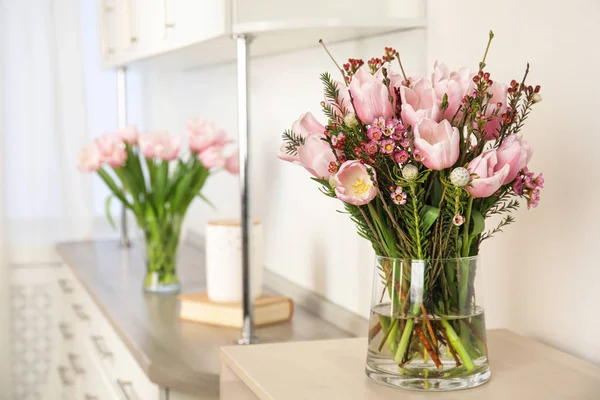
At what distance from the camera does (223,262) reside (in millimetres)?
1983

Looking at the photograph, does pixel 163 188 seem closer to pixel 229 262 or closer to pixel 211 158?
pixel 211 158

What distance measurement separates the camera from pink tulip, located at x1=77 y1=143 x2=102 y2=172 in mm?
2398

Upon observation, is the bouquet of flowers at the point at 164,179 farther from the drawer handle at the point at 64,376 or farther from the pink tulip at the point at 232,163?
the drawer handle at the point at 64,376

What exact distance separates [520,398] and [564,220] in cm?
33

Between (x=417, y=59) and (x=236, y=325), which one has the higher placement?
(x=417, y=59)

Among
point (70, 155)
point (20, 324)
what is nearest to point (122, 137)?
point (70, 155)

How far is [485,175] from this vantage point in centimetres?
92

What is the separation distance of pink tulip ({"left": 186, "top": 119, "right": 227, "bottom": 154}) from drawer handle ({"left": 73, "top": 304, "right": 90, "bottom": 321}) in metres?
0.66

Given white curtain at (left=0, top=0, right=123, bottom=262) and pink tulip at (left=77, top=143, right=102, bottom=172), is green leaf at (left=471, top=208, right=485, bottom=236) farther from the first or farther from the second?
white curtain at (left=0, top=0, right=123, bottom=262)

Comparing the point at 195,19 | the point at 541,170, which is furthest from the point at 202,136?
the point at 541,170

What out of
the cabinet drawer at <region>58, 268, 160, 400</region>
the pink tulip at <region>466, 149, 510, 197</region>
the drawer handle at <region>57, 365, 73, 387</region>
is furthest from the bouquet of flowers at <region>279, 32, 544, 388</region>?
the drawer handle at <region>57, 365, 73, 387</region>

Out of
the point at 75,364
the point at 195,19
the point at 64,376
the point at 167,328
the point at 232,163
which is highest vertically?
the point at 195,19

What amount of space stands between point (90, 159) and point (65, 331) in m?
0.92

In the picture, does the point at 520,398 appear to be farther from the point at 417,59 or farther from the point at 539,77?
the point at 417,59
